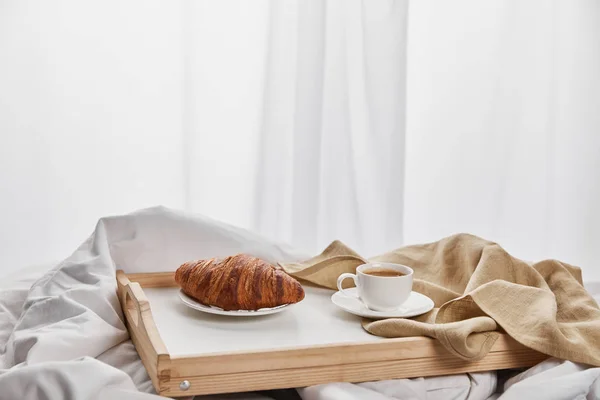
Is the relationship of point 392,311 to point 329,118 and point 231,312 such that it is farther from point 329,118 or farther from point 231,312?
point 329,118

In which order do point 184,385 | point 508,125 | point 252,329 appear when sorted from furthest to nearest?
point 508,125, point 252,329, point 184,385

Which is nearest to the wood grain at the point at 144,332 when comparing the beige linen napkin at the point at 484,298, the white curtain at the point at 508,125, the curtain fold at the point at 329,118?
the beige linen napkin at the point at 484,298

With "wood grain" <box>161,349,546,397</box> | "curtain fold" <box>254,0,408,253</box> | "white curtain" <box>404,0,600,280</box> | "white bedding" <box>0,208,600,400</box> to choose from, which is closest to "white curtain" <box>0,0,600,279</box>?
"curtain fold" <box>254,0,408,253</box>

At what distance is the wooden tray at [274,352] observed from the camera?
1.03 metres

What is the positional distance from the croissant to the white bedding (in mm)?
133

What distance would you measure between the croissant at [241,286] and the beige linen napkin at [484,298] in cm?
13

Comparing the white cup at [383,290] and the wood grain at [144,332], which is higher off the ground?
the white cup at [383,290]

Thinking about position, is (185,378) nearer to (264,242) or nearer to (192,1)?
(264,242)

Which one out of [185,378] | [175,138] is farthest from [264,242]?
[175,138]

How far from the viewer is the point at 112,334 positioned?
1.20 m

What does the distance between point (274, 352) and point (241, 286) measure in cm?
17

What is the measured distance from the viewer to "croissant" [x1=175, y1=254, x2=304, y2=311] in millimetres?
1198

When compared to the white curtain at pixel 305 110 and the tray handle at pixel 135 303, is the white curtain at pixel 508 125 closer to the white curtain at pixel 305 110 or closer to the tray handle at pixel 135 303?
the white curtain at pixel 305 110

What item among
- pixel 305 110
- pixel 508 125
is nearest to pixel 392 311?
pixel 305 110
